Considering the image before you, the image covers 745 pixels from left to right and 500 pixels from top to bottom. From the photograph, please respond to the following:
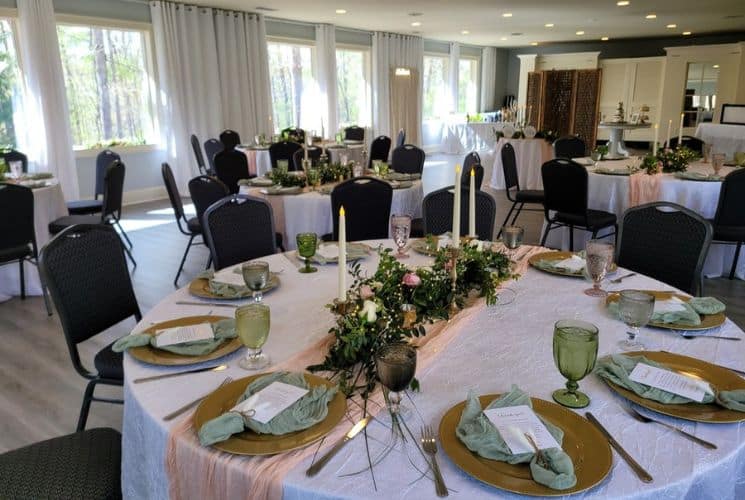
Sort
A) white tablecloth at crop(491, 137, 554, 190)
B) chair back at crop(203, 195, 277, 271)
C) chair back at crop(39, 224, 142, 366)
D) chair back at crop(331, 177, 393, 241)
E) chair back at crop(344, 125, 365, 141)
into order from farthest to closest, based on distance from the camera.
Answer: chair back at crop(344, 125, 365, 141) < white tablecloth at crop(491, 137, 554, 190) < chair back at crop(331, 177, 393, 241) < chair back at crop(203, 195, 277, 271) < chair back at crop(39, 224, 142, 366)

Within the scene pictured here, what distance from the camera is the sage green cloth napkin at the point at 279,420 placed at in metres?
1.11

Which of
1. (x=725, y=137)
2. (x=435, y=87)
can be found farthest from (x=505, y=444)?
(x=435, y=87)

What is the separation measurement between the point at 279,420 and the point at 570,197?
12.4 feet

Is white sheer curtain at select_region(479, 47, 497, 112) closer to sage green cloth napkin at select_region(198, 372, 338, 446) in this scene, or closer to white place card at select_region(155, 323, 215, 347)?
white place card at select_region(155, 323, 215, 347)

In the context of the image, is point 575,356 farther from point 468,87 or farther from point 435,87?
point 468,87

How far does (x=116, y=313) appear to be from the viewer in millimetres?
2258

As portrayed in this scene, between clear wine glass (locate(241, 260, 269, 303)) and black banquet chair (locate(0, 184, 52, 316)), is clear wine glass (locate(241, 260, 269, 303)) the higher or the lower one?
the higher one

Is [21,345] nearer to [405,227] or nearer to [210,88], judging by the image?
[405,227]

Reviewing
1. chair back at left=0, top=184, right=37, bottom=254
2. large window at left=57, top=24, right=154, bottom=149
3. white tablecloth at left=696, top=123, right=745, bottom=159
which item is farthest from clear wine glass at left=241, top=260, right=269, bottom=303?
white tablecloth at left=696, top=123, right=745, bottom=159

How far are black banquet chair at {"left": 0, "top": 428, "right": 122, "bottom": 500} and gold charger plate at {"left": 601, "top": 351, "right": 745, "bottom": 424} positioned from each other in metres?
1.29

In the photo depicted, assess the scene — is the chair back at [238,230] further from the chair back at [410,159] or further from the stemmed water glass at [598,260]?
the chair back at [410,159]

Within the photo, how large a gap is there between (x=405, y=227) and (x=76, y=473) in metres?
1.35

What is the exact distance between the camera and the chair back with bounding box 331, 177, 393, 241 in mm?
3545

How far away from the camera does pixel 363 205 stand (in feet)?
11.8
